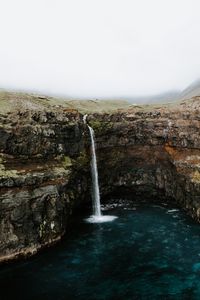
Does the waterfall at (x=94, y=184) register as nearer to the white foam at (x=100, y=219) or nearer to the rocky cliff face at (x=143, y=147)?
the white foam at (x=100, y=219)

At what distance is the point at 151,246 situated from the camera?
136 feet

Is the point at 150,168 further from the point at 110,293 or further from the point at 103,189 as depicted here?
the point at 110,293

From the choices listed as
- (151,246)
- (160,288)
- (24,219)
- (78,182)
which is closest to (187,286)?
(160,288)

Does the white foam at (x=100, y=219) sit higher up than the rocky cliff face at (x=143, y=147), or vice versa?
the rocky cliff face at (x=143, y=147)

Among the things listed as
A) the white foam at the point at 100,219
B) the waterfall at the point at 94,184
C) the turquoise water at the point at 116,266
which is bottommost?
the turquoise water at the point at 116,266

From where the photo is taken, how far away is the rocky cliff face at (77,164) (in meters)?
39.8

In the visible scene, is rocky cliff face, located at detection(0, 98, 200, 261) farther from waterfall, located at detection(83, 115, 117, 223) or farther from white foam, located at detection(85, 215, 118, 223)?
white foam, located at detection(85, 215, 118, 223)

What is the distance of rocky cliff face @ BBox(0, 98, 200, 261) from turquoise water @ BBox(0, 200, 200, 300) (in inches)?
121

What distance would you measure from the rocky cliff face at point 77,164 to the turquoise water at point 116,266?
3.07 metres

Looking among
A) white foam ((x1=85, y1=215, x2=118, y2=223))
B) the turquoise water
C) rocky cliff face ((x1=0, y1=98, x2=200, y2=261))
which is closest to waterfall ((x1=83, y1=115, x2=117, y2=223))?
white foam ((x1=85, y1=215, x2=118, y2=223))

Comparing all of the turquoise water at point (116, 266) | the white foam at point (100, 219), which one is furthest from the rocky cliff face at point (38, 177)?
the white foam at point (100, 219)

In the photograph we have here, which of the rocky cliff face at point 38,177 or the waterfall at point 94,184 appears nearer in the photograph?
the rocky cliff face at point 38,177

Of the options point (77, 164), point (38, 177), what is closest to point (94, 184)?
point (77, 164)

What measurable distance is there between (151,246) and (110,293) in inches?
465
